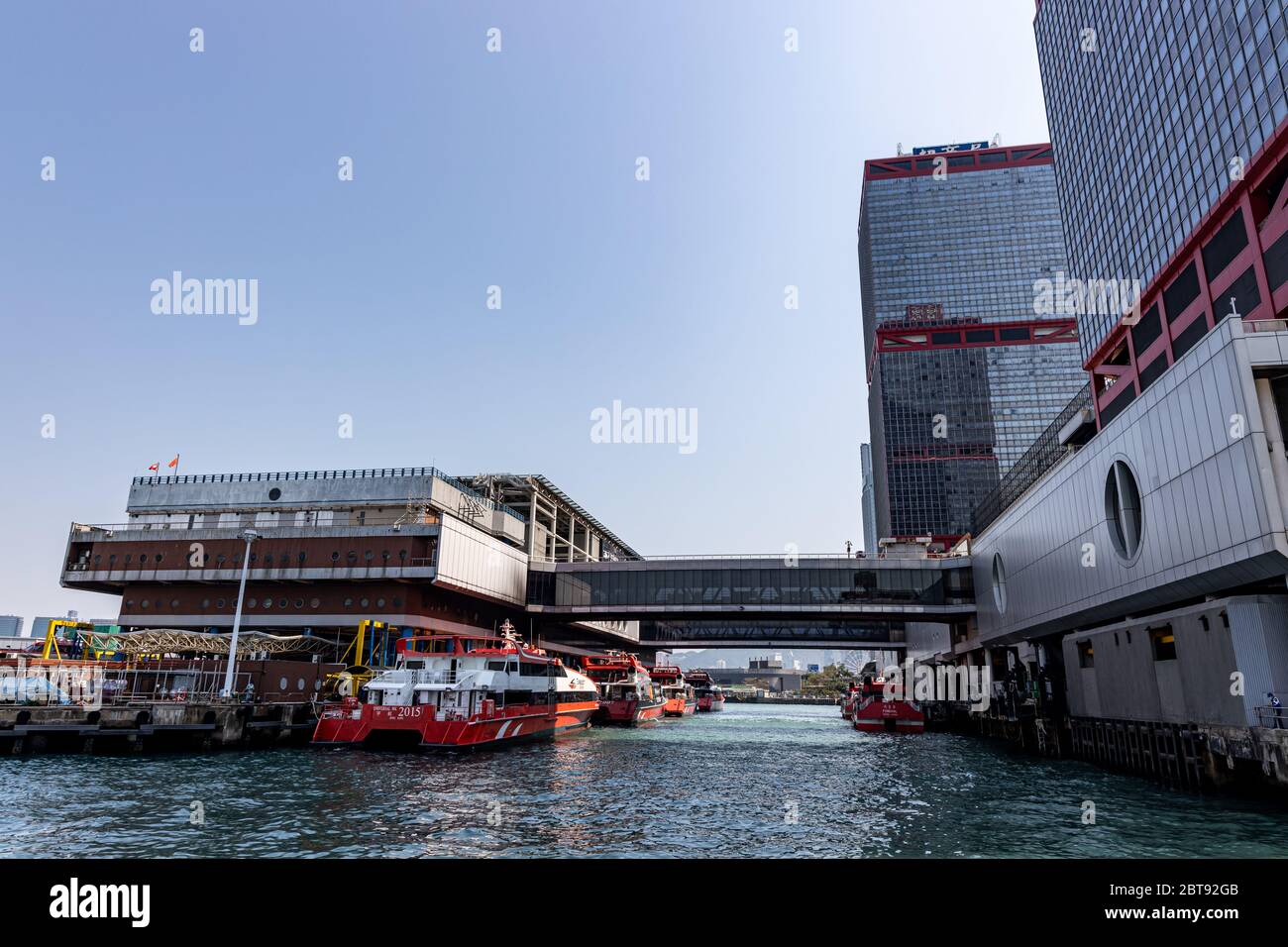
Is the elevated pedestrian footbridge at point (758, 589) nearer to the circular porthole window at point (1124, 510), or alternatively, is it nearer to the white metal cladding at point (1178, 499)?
the white metal cladding at point (1178, 499)

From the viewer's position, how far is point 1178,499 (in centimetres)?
3528

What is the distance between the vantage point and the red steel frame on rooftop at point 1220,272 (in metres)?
56.6

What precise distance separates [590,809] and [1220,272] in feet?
229

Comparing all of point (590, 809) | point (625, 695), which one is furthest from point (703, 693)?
point (590, 809)

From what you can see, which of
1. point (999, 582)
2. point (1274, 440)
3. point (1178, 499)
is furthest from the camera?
point (999, 582)

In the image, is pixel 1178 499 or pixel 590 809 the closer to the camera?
pixel 590 809

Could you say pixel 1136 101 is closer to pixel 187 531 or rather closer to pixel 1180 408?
pixel 1180 408

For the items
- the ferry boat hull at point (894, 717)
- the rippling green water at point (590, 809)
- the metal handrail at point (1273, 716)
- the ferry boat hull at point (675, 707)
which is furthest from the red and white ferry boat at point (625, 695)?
the metal handrail at point (1273, 716)

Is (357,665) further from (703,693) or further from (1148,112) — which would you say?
(1148,112)

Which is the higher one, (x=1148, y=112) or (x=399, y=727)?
(x=1148, y=112)

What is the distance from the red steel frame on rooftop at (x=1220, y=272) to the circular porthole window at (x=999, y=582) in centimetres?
2461

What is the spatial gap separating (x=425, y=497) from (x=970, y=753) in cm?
6139

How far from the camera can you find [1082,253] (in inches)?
4328
